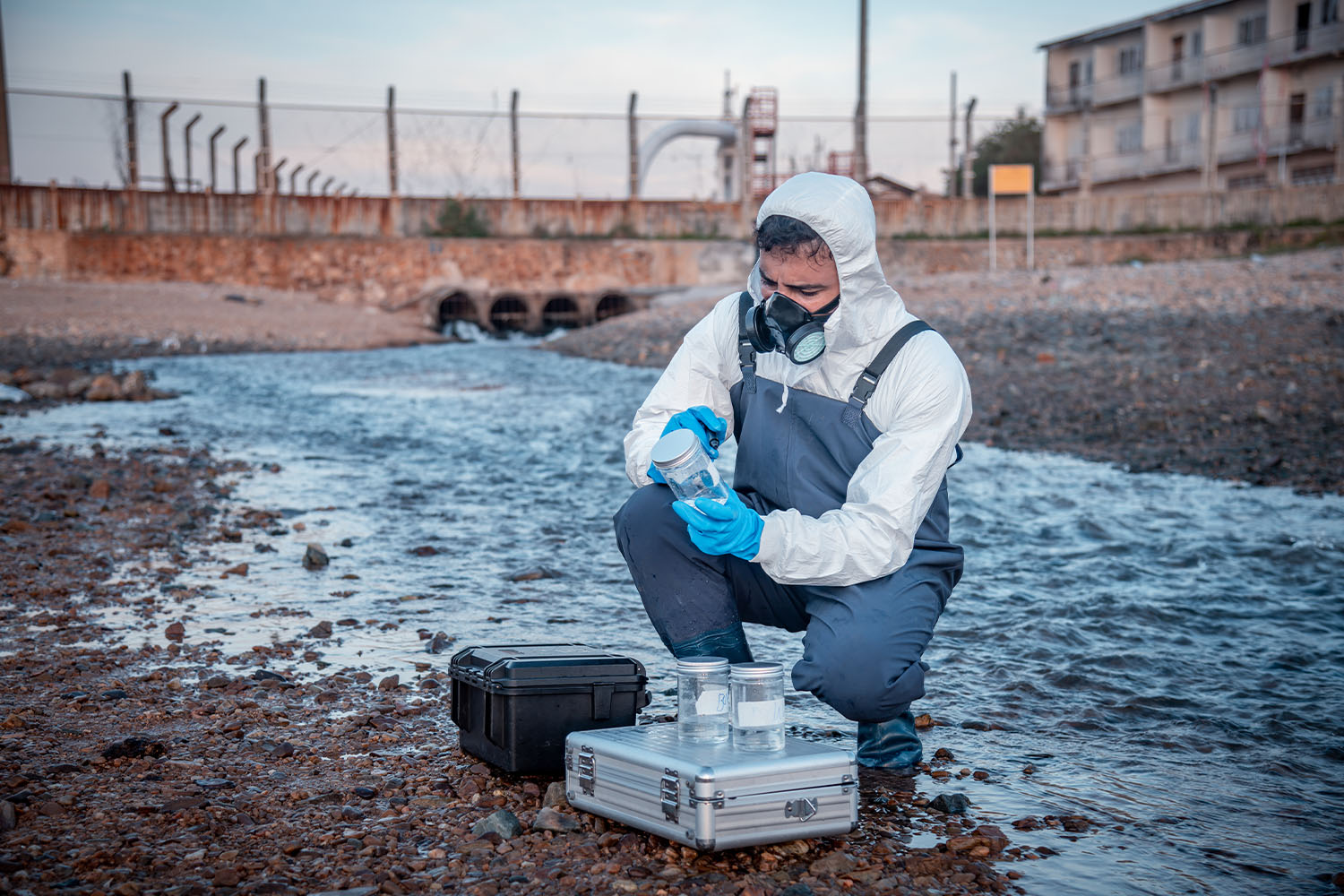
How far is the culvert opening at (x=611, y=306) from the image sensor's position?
30.2 m

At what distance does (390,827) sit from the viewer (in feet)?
8.05

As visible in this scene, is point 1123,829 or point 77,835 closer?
point 77,835

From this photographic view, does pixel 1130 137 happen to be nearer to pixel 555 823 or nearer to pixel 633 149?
pixel 633 149

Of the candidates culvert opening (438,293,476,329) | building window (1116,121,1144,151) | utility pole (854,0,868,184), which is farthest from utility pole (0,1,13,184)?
building window (1116,121,1144,151)

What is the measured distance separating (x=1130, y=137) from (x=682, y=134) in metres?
17.5

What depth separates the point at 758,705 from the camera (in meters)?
2.48

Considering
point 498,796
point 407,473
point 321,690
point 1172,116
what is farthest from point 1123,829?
point 1172,116

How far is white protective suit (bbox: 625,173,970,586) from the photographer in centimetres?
272

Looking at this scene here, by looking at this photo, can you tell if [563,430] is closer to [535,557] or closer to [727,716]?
[535,557]

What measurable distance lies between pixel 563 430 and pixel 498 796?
24.9ft

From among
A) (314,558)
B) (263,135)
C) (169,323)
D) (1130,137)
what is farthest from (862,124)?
(314,558)

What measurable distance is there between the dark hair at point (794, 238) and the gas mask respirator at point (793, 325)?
0.12m

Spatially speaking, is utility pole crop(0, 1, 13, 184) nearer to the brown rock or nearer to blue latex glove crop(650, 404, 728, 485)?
the brown rock

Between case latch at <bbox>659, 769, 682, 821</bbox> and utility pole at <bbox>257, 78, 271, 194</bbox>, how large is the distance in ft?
93.9
